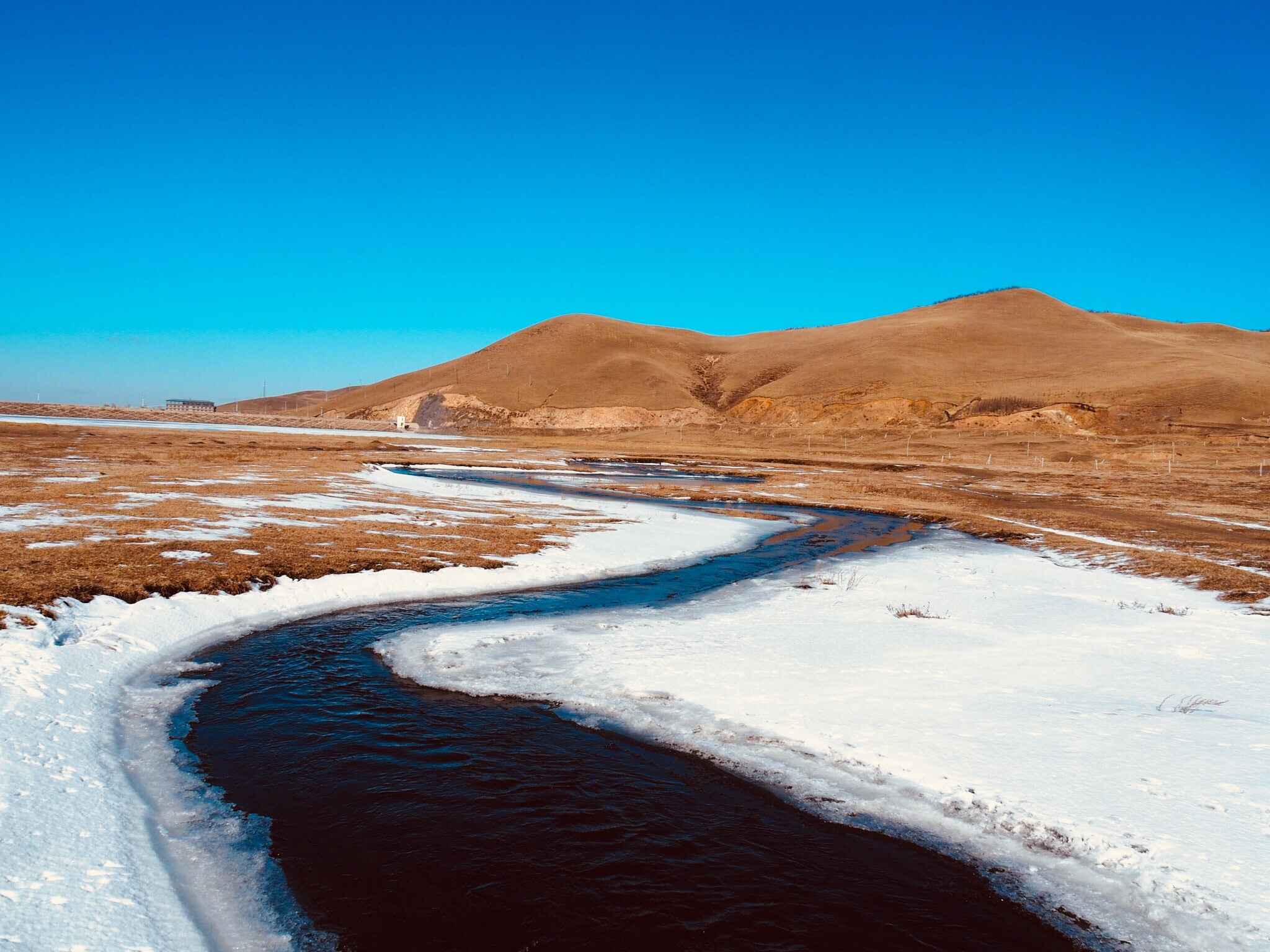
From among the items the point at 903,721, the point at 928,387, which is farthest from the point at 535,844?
the point at 928,387

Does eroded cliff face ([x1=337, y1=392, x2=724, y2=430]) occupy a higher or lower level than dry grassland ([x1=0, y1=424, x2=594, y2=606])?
higher

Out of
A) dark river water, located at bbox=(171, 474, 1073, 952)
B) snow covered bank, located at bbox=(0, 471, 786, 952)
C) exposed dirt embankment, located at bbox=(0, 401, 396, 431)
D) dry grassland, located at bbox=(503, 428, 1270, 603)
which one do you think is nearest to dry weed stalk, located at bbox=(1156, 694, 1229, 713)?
dark river water, located at bbox=(171, 474, 1073, 952)

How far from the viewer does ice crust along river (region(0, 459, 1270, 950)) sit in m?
6.12

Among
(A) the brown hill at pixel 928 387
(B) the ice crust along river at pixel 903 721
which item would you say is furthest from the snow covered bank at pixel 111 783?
(A) the brown hill at pixel 928 387

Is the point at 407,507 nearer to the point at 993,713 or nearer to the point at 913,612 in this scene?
the point at 913,612

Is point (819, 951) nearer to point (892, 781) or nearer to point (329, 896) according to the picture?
point (892, 781)

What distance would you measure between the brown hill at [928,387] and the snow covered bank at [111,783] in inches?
4416

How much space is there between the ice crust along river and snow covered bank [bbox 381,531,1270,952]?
3 centimetres

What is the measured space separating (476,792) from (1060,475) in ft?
201

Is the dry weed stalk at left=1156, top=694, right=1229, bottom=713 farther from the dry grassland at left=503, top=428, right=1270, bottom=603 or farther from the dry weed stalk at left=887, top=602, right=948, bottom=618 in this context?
the dry grassland at left=503, top=428, right=1270, bottom=603

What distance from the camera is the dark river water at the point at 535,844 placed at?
5.83m

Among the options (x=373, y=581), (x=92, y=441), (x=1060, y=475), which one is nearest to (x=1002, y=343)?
(x=1060, y=475)

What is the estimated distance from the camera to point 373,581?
16.8 metres

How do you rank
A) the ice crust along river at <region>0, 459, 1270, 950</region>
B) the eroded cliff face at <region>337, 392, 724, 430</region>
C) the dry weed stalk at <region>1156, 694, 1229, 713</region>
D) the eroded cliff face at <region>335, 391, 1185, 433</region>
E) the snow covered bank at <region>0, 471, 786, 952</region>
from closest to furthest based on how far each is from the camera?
Answer: 1. the snow covered bank at <region>0, 471, 786, 952</region>
2. the ice crust along river at <region>0, 459, 1270, 950</region>
3. the dry weed stalk at <region>1156, 694, 1229, 713</region>
4. the eroded cliff face at <region>335, 391, 1185, 433</region>
5. the eroded cliff face at <region>337, 392, 724, 430</region>
